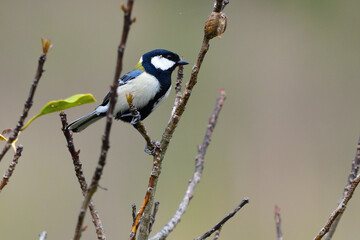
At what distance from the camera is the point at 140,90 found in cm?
173

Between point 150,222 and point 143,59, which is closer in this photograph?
point 150,222

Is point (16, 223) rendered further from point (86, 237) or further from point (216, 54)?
point (216, 54)

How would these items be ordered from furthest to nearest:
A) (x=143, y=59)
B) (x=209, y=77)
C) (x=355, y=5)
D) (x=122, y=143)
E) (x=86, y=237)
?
1. (x=355, y=5)
2. (x=209, y=77)
3. (x=122, y=143)
4. (x=86, y=237)
5. (x=143, y=59)

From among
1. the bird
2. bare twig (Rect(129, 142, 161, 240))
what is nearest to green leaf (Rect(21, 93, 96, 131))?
bare twig (Rect(129, 142, 161, 240))

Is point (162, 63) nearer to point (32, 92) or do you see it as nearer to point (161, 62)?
point (161, 62)

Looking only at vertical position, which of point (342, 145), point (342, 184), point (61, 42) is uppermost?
point (61, 42)

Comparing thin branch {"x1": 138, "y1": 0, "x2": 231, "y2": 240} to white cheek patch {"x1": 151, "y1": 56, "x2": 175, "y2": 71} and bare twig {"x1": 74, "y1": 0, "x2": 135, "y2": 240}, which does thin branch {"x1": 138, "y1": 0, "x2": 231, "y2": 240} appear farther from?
white cheek patch {"x1": 151, "y1": 56, "x2": 175, "y2": 71}

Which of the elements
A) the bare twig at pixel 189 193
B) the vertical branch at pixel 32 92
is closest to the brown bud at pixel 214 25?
the bare twig at pixel 189 193

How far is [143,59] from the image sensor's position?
6.25 feet

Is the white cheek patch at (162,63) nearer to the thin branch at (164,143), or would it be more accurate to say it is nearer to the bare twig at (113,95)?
the thin branch at (164,143)

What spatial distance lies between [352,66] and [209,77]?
3.36ft

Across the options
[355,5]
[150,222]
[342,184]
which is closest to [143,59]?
[150,222]

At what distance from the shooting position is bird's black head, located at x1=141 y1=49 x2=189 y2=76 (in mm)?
1808

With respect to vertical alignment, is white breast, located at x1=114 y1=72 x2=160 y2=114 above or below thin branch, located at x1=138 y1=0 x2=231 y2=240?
above
